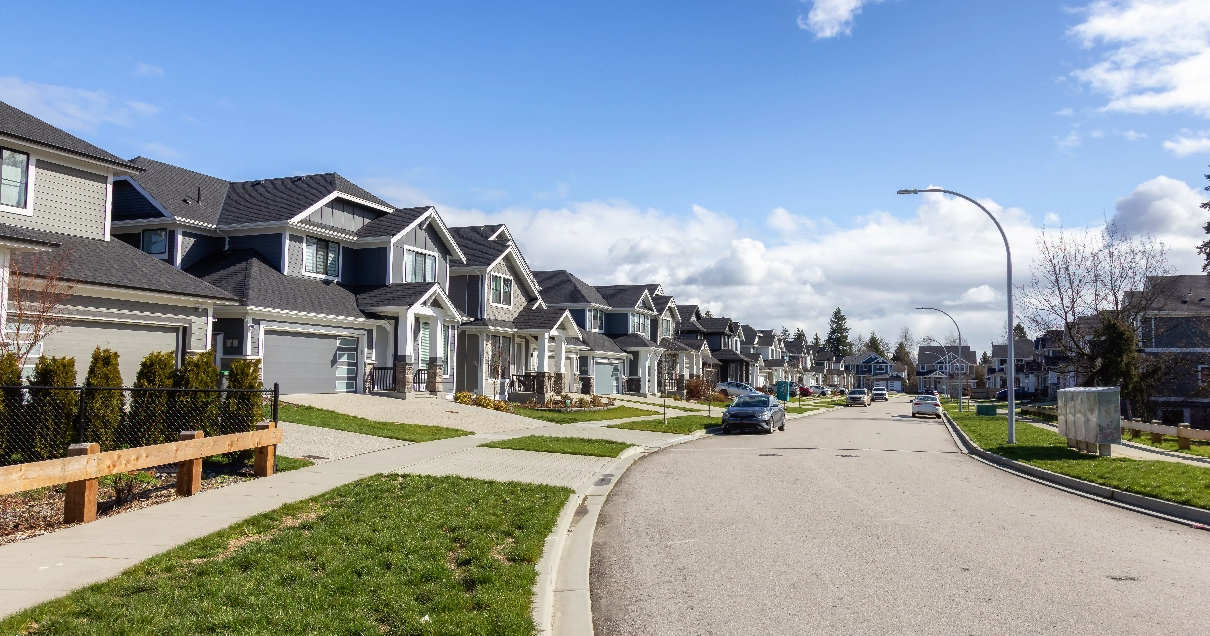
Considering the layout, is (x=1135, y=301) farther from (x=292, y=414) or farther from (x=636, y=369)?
(x=292, y=414)

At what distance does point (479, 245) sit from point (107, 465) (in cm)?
3247

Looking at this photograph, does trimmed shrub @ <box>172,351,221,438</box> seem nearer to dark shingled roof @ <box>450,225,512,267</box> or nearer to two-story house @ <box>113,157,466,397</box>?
two-story house @ <box>113,157,466,397</box>

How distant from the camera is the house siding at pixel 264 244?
29688 mm

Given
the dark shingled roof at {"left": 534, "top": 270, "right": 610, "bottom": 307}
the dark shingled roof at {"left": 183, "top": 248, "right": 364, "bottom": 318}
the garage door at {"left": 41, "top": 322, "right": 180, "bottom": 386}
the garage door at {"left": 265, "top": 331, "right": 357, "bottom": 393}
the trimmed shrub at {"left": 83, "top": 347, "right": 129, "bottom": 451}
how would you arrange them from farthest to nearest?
the dark shingled roof at {"left": 534, "top": 270, "right": 610, "bottom": 307} < the garage door at {"left": 265, "top": 331, "right": 357, "bottom": 393} < the dark shingled roof at {"left": 183, "top": 248, "right": 364, "bottom": 318} < the garage door at {"left": 41, "top": 322, "right": 180, "bottom": 386} < the trimmed shrub at {"left": 83, "top": 347, "right": 129, "bottom": 451}

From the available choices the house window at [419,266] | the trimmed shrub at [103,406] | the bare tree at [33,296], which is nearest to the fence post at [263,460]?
the trimmed shrub at [103,406]

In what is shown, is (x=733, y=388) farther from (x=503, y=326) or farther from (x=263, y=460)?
(x=263, y=460)

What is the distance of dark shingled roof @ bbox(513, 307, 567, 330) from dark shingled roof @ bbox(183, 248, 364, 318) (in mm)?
10912

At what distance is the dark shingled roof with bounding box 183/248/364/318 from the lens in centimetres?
2644

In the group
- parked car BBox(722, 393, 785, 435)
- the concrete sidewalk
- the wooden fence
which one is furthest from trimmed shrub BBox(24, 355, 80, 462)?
parked car BBox(722, 393, 785, 435)

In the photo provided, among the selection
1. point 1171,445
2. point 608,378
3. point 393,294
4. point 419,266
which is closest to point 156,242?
point 393,294

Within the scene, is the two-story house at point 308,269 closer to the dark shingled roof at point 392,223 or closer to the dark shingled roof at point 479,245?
the dark shingled roof at point 392,223

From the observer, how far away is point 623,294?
62781mm

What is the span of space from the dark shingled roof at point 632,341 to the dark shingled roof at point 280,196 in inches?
993

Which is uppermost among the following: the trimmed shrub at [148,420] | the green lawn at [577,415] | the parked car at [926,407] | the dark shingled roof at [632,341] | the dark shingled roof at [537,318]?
the dark shingled roof at [537,318]
